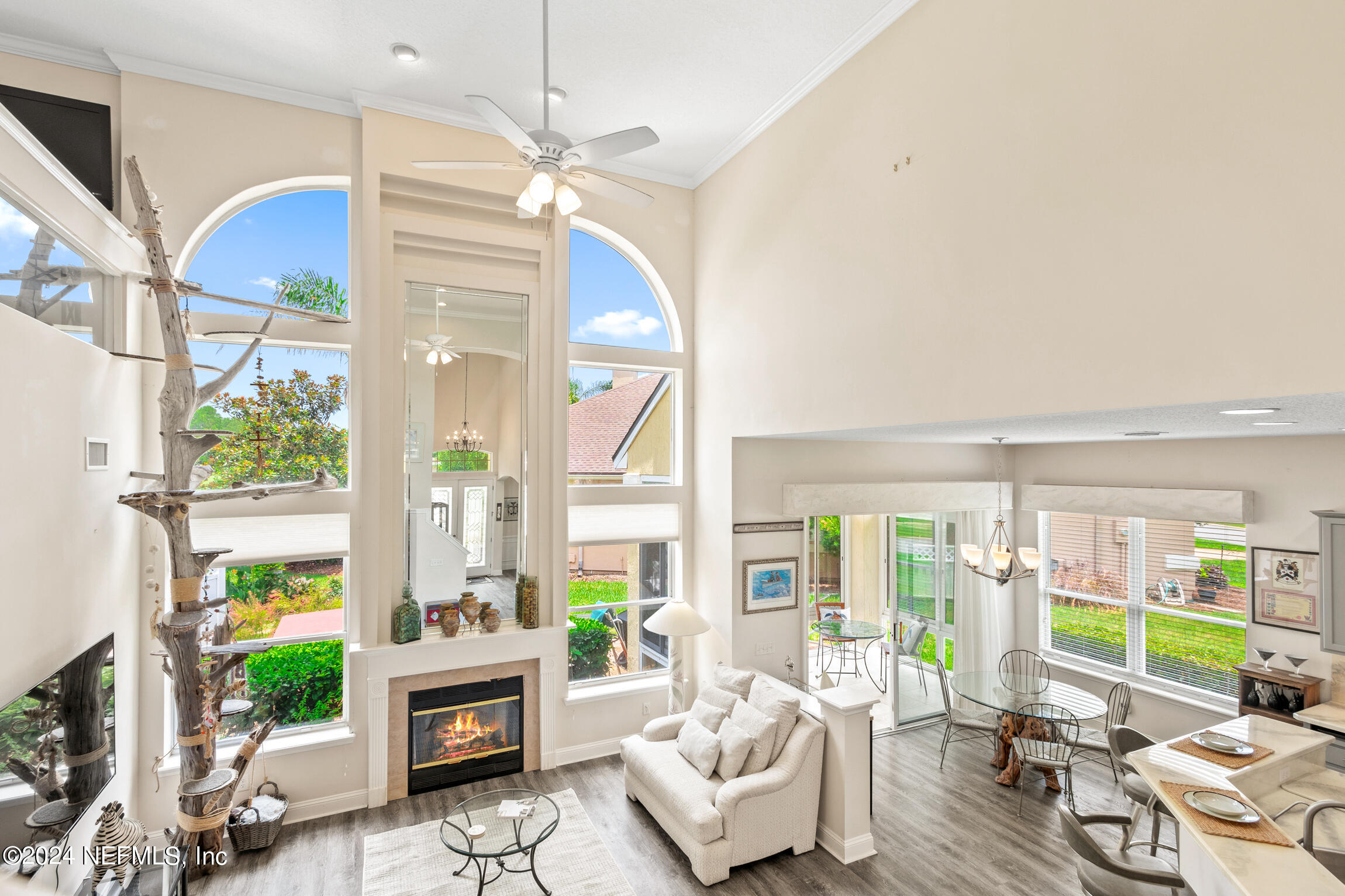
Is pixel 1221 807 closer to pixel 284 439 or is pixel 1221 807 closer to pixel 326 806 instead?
pixel 326 806

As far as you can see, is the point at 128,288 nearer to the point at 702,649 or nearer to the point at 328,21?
the point at 328,21

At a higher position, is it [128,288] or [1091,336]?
[128,288]

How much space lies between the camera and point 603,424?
566 centimetres

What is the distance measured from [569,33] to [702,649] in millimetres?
4640

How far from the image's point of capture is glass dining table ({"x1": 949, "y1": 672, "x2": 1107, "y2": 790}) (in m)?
4.64

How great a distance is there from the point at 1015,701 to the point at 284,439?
5.73 m

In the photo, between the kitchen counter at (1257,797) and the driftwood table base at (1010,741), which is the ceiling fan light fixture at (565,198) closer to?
the kitchen counter at (1257,797)

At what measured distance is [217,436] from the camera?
3447mm

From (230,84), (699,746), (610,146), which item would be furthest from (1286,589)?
(230,84)

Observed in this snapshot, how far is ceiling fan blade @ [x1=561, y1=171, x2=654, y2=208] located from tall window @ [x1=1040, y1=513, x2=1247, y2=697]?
4.90 m

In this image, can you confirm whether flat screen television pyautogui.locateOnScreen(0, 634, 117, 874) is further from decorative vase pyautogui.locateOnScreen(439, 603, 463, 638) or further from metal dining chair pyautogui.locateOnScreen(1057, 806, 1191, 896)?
metal dining chair pyautogui.locateOnScreen(1057, 806, 1191, 896)

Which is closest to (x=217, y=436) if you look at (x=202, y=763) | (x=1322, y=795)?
(x=202, y=763)

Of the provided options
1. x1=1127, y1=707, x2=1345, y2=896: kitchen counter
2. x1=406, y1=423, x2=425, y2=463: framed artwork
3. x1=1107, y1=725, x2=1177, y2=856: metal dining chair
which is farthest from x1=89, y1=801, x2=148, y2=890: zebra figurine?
x1=1107, y1=725, x2=1177, y2=856: metal dining chair

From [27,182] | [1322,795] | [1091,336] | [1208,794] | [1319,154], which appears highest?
[27,182]
